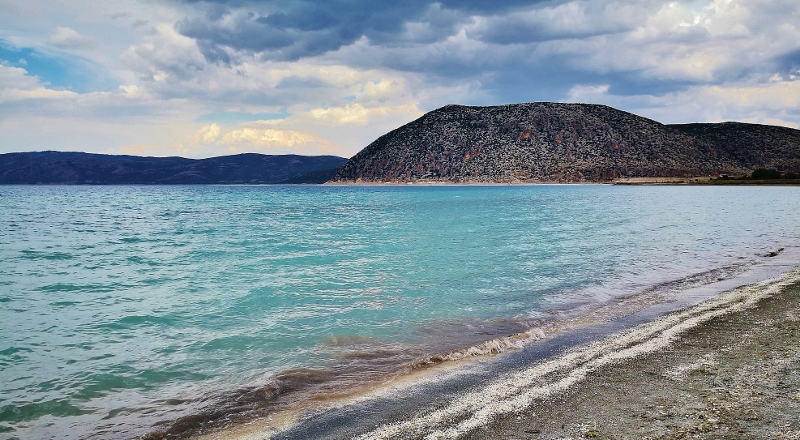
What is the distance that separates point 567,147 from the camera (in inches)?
6186

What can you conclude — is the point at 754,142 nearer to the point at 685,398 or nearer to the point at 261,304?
the point at 261,304

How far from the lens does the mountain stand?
500 ft

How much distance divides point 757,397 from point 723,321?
4.34m

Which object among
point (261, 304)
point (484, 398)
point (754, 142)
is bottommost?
point (261, 304)

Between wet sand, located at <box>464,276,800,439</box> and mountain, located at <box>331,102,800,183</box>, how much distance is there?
150 m

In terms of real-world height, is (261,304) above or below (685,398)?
below

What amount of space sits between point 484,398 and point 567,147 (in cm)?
16162

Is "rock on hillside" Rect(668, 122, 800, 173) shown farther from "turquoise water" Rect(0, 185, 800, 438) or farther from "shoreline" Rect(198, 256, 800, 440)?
"shoreline" Rect(198, 256, 800, 440)

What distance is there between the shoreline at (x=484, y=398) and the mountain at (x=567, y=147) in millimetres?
148882

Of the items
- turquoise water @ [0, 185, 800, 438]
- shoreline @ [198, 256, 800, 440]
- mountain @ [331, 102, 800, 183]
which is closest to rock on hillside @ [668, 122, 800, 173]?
mountain @ [331, 102, 800, 183]

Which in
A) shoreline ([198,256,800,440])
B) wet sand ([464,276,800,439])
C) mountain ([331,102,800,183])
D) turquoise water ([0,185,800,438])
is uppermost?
mountain ([331,102,800,183])

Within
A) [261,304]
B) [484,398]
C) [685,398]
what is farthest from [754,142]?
→ [484,398]

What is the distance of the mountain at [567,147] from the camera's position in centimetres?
15238

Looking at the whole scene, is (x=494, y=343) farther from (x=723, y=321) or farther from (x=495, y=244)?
(x=495, y=244)
